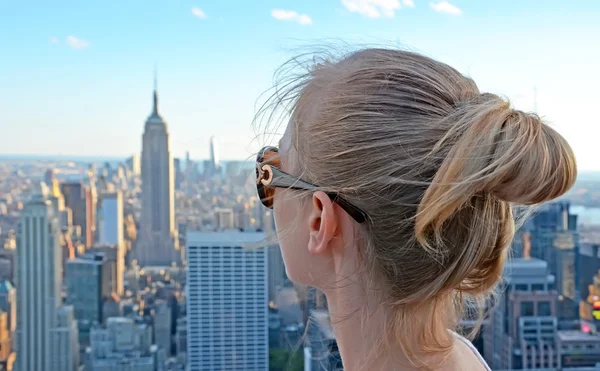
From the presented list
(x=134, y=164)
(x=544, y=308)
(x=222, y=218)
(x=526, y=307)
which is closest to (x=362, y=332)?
(x=222, y=218)

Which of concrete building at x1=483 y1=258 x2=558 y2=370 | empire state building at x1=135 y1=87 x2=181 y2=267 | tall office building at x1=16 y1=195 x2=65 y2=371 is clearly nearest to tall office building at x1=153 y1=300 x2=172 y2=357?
empire state building at x1=135 y1=87 x2=181 y2=267

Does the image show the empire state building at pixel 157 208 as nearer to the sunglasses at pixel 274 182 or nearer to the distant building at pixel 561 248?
the distant building at pixel 561 248

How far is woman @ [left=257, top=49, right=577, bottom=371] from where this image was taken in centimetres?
41

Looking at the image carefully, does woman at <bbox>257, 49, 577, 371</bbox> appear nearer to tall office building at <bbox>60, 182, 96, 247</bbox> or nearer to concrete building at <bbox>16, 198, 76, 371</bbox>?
concrete building at <bbox>16, 198, 76, 371</bbox>

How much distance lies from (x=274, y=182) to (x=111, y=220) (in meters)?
5.97

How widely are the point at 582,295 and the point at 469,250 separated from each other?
14.1 ft

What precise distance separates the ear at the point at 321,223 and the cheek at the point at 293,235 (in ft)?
0.04

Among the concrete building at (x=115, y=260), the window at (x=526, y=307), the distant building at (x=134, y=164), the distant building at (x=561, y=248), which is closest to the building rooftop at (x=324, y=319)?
the window at (x=526, y=307)

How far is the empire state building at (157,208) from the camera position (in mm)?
5609

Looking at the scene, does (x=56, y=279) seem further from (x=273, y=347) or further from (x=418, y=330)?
(x=418, y=330)

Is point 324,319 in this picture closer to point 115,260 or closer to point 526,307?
point 526,307

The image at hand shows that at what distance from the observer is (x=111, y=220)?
20.1ft

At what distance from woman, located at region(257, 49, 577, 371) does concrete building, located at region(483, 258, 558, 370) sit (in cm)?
304

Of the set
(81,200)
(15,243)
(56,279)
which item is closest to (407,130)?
(15,243)
